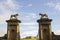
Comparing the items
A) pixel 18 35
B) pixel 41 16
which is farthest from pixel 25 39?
pixel 41 16

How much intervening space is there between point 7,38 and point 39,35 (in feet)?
20.4

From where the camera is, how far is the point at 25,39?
1400 inches

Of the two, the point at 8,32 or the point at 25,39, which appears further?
the point at 25,39

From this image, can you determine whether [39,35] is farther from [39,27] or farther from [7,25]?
[7,25]

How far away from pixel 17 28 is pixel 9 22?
196 centimetres

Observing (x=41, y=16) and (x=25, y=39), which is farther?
(x=25, y=39)

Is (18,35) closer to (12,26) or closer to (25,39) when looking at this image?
(12,26)

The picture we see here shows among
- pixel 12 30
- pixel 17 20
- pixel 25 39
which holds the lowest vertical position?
→ pixel 25 39

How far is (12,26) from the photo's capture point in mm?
30906

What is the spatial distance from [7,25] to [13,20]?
1.57 metres

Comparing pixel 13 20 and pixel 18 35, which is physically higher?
pixel 13 20

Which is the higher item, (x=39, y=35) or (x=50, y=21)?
(x=50, y=21)

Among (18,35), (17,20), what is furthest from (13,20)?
(18,35)

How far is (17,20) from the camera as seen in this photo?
3058cm
